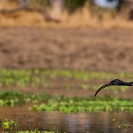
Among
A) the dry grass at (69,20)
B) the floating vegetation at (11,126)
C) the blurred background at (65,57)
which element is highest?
the dry grass at (69,20)

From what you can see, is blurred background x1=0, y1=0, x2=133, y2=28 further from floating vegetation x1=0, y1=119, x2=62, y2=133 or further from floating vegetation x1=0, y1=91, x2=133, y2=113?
floating vegetation x1=0, y1=119, x2=62, y2=133

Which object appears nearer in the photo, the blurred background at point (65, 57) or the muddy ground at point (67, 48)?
the blurred background at point (65, 57)

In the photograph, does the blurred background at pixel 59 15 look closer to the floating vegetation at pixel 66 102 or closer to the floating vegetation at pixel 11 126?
the floating vegetation at pixel 66 102

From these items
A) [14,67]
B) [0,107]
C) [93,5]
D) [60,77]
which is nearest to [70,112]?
[0,107]

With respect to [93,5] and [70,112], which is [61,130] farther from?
[93,5]

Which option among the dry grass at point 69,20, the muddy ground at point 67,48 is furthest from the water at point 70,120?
the dry grass at point 69,20

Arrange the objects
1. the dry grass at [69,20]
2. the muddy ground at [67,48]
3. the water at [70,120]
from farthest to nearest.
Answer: the dry grass at [69,20], the muddy ground at [67,48], the water at [70,120]

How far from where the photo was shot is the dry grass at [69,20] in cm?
4175

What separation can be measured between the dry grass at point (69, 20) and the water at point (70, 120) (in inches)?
823

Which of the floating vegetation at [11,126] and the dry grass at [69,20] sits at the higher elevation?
the dry grass at [69,20]

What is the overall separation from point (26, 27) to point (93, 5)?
7.83m

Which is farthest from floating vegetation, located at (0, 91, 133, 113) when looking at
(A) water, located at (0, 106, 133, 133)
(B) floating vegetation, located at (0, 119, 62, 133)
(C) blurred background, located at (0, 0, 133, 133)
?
(B) floating vegetation, located at (0, 119, 62, 133)

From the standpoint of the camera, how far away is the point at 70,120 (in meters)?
18.3

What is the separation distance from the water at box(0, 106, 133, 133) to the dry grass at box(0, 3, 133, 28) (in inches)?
823
